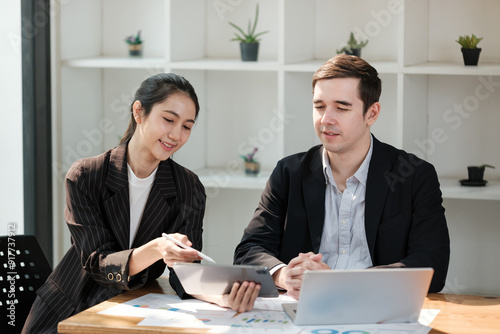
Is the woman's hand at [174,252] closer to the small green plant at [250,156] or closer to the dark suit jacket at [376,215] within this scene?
the dark suit jacket at [376,215]

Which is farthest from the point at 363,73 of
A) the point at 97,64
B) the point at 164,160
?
the point at 97,64

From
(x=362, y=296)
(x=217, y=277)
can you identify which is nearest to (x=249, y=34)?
(x=217, y=277)

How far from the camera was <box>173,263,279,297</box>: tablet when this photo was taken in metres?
2.09

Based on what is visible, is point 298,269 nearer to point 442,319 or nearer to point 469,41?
point 442,319

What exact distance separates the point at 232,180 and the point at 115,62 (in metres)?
0.82

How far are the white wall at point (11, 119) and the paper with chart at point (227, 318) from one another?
1.66 m

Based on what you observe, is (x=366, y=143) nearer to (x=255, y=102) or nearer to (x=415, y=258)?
(x=415, y=258)

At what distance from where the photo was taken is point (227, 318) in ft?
6.87

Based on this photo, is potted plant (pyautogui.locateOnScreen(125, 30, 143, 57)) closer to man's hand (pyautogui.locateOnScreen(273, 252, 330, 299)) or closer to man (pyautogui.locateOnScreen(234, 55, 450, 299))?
man (pyautogui.locateOnScreen(234, 55, 450, 299))

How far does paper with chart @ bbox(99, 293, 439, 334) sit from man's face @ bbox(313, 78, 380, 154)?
57cm

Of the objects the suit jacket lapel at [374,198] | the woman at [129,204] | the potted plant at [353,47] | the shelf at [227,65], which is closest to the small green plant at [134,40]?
the shelf at [227,65]

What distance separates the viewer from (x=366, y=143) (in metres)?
2.62

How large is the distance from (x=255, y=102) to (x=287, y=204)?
132cm

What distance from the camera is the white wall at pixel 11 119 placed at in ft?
11.9
